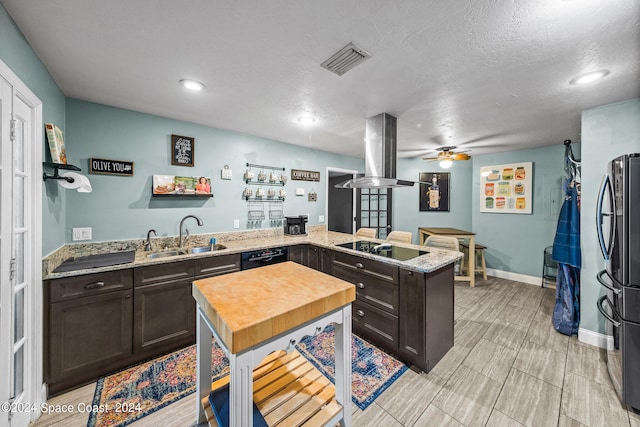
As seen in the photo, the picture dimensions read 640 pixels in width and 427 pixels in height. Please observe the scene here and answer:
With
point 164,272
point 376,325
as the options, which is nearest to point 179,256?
point 164,272

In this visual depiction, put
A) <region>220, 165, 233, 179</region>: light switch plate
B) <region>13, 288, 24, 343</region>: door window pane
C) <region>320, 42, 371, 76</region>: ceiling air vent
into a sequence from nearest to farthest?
1. <region>13, 288, 24, 343</region>: door window pane
2. <region>320, 42, 371, 76</region>: ceiling air vent
3. <region>220, 165, 233, 179</region>: light switch plate

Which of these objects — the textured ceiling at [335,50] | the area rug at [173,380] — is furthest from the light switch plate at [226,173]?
the area rug at [173,380]

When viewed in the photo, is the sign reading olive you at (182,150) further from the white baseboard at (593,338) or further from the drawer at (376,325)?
the white baseboard at (593,338)

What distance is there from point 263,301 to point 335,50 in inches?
61.3

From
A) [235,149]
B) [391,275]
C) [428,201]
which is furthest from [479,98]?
[428,201]

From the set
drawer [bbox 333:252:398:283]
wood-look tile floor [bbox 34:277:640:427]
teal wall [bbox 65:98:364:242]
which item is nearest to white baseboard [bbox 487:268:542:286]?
wood-look tile floor [bbox 34:277:640:427]

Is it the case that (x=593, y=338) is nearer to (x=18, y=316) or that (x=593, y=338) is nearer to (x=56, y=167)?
(x=18, y=316)

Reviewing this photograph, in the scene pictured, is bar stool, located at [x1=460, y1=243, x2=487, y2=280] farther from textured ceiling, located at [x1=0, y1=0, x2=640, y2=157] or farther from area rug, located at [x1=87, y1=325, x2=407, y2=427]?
area rug, located at [x1=87, y1=325, x2=407, y2=427]

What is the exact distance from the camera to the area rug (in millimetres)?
1611

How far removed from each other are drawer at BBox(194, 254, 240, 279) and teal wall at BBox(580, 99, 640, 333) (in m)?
3.62

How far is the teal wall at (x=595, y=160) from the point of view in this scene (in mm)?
2197

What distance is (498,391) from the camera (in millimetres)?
1765

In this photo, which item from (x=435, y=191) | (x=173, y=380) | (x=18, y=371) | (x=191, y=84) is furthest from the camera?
(x=435, y=191)

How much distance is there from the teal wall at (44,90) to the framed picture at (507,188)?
577 cm
